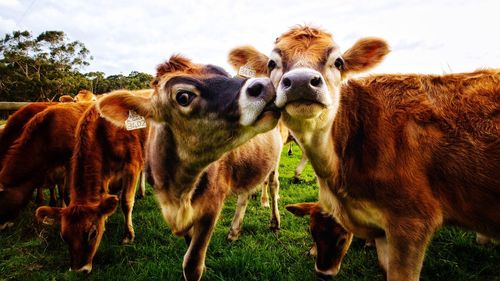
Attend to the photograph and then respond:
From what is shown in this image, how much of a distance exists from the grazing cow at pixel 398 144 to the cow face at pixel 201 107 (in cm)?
19

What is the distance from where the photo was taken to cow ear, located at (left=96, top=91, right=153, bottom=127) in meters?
3.12

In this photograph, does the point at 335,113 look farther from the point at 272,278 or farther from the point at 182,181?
the point at 272,278

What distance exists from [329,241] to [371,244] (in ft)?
3.22

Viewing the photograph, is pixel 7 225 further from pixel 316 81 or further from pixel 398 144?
pixel 398 144

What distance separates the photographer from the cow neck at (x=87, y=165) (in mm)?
4461

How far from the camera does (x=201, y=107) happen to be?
2859 mm

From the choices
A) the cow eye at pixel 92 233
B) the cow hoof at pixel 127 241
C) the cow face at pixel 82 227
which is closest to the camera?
the cow face at pixel 82 227

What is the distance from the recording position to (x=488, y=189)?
8.56 ft

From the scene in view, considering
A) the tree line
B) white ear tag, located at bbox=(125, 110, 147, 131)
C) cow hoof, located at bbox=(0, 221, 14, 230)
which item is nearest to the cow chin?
white ear tag, located at bbox=(125, 110, 147, 131)

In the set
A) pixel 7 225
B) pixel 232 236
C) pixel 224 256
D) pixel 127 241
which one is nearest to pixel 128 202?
pixel 127 241

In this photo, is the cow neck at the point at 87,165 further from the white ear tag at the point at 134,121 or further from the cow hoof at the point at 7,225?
the cow hoof at the point at 7,225

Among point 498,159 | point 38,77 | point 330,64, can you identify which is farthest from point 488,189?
point 38,77

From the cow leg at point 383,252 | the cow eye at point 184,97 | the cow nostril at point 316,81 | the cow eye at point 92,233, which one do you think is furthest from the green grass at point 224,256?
the cow nostril at point 316,81

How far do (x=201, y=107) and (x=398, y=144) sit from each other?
61.0 inches
